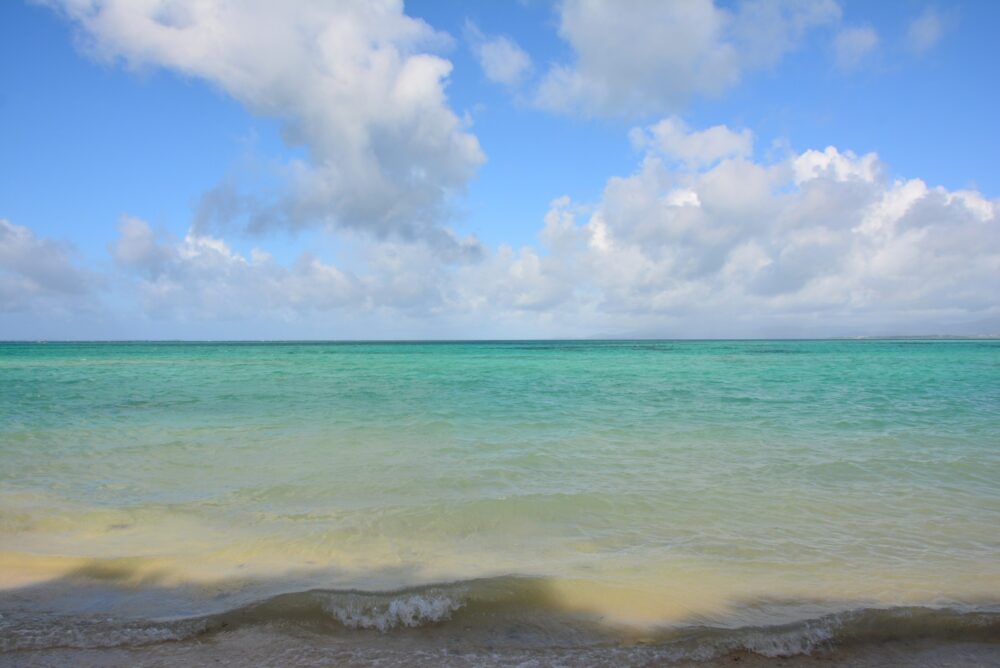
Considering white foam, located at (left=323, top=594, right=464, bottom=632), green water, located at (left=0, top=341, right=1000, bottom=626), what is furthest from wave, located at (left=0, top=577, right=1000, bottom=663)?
green water, located at (left=0, top=341, right=1000, bottom=626)

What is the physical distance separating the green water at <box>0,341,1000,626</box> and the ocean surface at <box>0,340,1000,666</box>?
0.04m

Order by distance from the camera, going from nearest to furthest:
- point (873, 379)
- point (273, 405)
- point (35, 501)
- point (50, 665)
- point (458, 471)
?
1. point (50, 665)
2. point (35, 501)
3. point (458, 471)
4. point (273, 405)
5. point (873, 379)

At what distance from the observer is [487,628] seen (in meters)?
4.33

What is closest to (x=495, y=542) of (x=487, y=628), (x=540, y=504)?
(x=540, y=504)

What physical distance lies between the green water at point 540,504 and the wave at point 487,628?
24cm

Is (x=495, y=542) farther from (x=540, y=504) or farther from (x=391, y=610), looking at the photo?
(x=391, y=610)

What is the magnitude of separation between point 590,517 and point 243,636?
4090mm

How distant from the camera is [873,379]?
89.0ft

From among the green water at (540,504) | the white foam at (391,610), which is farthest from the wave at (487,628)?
the green water at (540,504)

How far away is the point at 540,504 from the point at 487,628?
3.09 meters

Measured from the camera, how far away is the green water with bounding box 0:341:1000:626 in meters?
5.15

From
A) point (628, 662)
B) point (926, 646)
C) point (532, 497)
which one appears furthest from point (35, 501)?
point (926, 646)

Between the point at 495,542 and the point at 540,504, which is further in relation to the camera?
the point at 540,504

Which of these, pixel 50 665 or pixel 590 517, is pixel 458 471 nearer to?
pixel 590 517
